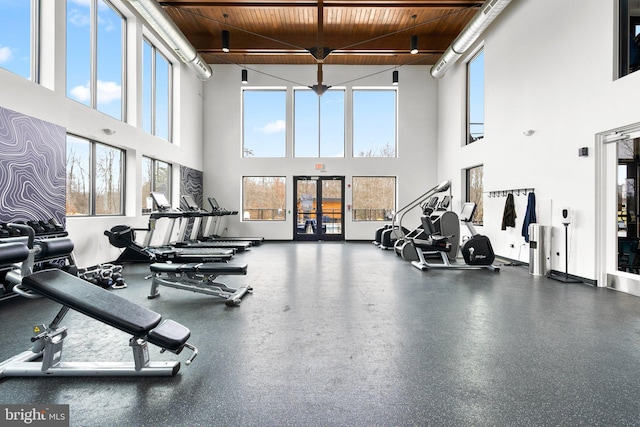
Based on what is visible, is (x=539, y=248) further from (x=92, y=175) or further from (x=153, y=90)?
(x=153, y=90)

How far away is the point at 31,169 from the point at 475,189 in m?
8.64

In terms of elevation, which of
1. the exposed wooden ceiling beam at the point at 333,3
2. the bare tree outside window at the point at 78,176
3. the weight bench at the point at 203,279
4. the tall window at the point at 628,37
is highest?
the exposed wooden ceiling beam at the point at 333,3

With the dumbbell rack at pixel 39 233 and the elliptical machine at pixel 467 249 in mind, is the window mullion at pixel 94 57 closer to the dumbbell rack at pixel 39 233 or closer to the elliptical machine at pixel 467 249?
the dumbbell rack at pixel 39 233

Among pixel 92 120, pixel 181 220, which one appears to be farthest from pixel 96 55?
pixel 181 220

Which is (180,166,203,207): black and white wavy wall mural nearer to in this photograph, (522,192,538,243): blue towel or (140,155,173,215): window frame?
(140,155,173,215): window frame

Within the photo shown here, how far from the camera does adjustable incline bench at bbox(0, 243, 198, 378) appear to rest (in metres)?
1.94

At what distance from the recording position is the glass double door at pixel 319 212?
10.8m

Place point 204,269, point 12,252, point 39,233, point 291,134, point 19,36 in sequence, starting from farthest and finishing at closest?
1. point 291,134
2. point 19,36
3. point 39,233
4. point 204,269
5. point 12,252

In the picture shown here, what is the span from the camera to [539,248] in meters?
5.48

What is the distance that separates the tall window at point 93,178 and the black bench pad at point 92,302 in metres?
3.98

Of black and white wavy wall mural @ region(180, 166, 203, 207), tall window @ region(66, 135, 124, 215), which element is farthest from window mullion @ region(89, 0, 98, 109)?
black and white wavy wall mural @ region(180, 166, 203, 207)

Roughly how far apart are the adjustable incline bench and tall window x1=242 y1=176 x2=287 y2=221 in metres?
8.57

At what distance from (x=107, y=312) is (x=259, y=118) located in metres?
9.53

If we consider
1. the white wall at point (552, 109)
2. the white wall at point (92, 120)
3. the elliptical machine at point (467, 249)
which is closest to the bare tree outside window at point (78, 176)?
the white wall at point (92, 120)
